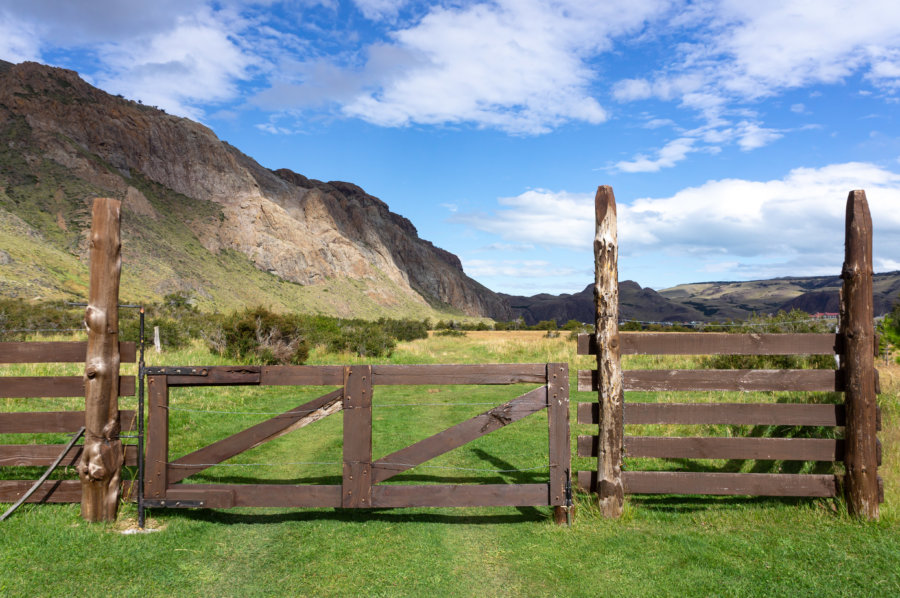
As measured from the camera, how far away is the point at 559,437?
610 centimetres

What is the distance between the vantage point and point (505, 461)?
28.9ft

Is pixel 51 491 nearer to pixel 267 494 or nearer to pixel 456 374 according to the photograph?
pixel 267 494

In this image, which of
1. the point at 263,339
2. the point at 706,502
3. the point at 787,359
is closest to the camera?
the point at 706,502

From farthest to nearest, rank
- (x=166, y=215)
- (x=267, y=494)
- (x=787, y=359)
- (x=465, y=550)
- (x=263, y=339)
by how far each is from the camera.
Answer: (x=166, y=215), (x=263, y=339), (x=787, y=359), (x=267, y=494), (x=465, y=550)

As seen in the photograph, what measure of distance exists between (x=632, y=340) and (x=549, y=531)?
2216mm

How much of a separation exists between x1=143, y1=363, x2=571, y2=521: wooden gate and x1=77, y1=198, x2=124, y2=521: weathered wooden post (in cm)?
50

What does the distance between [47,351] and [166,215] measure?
87.6 meters

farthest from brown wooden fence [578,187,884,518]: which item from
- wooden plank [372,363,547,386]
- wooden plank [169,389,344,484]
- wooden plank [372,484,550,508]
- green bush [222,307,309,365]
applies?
green bush [222,307,309,365]

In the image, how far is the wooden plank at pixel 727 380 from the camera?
6.32 meters

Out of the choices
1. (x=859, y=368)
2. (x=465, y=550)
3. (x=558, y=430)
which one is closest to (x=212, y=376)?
(x=465, y=550)

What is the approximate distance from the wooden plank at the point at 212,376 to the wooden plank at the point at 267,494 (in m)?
1.10

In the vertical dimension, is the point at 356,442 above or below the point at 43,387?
below

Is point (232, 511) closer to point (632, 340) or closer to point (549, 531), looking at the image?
point (549, 531)

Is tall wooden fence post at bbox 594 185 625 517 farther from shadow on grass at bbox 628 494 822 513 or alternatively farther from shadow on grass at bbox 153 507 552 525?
shadow on grass at bbox 153 507 552 525
